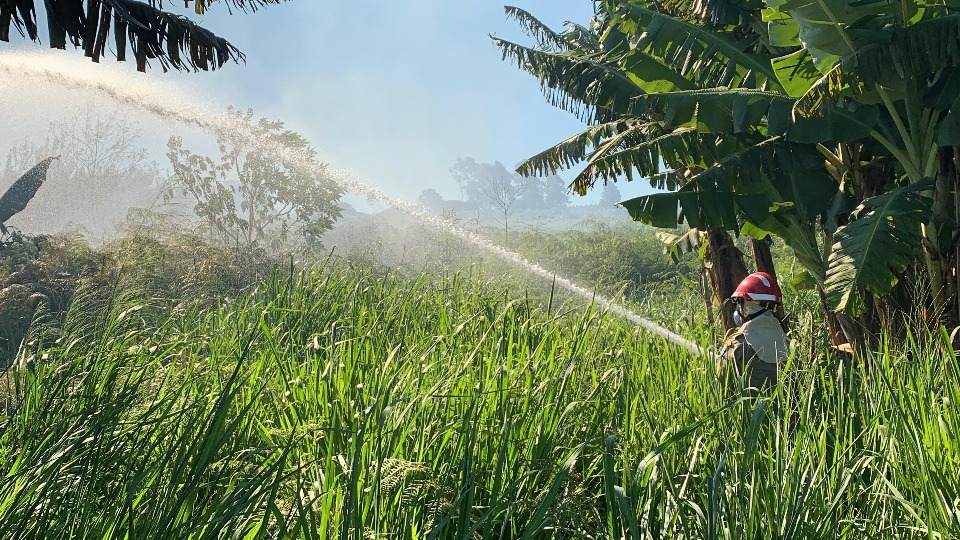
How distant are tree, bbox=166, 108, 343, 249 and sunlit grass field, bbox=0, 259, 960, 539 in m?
11.4

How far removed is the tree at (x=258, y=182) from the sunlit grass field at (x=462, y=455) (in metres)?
11.4

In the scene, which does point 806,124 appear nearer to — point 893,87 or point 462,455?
point 893,87

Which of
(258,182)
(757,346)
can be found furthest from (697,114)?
(258,182)

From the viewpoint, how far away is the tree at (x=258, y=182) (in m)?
15.6

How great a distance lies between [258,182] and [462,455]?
46.4 ft

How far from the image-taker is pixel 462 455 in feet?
10.1

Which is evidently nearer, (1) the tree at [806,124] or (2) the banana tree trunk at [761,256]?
(1) the tree at [806,124]

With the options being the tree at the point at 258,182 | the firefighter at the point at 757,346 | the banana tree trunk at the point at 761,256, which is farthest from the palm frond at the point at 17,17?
the tree at the point at 258,182

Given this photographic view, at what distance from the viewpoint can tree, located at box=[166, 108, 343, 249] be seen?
15.6 m

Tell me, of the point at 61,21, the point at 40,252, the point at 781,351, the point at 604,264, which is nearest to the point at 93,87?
the point at 40,252

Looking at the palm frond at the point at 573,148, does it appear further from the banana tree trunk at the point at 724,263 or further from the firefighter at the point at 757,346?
the firefighter at the point at 757,346

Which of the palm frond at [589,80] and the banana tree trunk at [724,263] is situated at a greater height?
the palm frond at [589,80]

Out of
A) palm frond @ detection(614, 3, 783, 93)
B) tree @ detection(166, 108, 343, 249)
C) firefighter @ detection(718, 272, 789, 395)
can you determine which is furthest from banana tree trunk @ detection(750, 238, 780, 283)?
tree @ detection(166, 108, 343, 249)

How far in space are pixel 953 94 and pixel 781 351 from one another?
236cm
